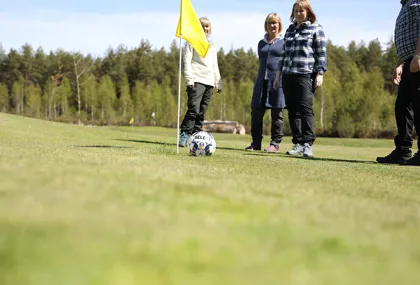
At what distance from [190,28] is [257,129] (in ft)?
10.1

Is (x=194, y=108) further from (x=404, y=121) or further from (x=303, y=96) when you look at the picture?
(x=404, y=121)

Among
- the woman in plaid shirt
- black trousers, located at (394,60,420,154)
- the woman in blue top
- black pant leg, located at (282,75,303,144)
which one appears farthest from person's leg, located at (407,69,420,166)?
the woman in blue top

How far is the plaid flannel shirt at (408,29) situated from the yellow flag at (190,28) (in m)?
2.42

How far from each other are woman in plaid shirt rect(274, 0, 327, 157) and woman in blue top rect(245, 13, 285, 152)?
4.23ft

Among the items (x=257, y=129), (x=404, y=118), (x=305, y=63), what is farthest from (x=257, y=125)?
(x=404, y=118)

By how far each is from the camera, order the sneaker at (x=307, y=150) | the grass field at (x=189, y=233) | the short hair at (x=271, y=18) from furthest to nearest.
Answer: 1. the short hair at (x=271, y=18)
2. the sneaker at (x=307, y=150)
3. the grass field at (x=189, y=233)

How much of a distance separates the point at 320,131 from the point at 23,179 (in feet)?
97.1

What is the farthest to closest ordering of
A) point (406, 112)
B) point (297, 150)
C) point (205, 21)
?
point (205, 21) < point (297, 150) < point (406, 112)

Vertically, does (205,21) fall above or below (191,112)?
above

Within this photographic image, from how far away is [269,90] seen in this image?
9.08 metres

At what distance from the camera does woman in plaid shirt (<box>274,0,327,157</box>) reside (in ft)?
24.4

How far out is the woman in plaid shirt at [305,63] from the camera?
24.4 ft

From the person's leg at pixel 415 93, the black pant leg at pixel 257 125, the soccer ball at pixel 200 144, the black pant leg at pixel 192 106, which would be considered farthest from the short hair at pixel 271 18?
the soccer ball at pixel 200 144

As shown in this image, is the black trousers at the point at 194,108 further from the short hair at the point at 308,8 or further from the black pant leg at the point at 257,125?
the short hair at the point at 308,8
